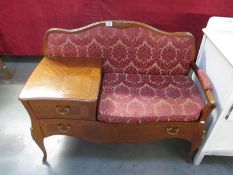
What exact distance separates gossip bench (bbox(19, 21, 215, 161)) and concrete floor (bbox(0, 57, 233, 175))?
0.10 meters

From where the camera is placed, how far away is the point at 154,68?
61.9 inches

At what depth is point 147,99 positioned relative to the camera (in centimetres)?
134

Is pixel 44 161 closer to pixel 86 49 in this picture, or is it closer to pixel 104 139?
pixel 104 139

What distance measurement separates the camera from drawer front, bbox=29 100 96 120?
1151mm

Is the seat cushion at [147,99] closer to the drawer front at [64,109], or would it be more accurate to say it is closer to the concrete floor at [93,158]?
the drawer front at [64,109]

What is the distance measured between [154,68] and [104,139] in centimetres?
64

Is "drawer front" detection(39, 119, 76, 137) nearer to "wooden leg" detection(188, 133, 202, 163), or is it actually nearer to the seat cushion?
the seat cushion

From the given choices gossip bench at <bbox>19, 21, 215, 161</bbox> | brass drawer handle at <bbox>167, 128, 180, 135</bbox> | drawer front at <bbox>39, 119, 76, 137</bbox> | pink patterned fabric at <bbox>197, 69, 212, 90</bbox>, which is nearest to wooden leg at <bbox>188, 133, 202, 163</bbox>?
gossip bench at <bbox>19, 21, 215, 161</bbox>

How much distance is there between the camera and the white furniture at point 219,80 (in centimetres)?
118

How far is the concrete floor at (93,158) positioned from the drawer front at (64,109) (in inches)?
16.8

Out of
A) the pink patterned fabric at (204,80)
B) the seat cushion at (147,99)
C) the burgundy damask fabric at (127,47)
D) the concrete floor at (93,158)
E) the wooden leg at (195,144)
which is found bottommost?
the concrete floor at (93,158)

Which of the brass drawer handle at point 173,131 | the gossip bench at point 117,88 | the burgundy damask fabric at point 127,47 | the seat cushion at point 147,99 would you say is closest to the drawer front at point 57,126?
the gossip bench at point 117,88

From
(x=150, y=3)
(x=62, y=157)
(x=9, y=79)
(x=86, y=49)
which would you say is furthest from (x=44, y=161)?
(x=150, y=3)

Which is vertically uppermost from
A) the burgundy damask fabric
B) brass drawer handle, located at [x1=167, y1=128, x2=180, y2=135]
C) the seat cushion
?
the burgundy damask fabric
